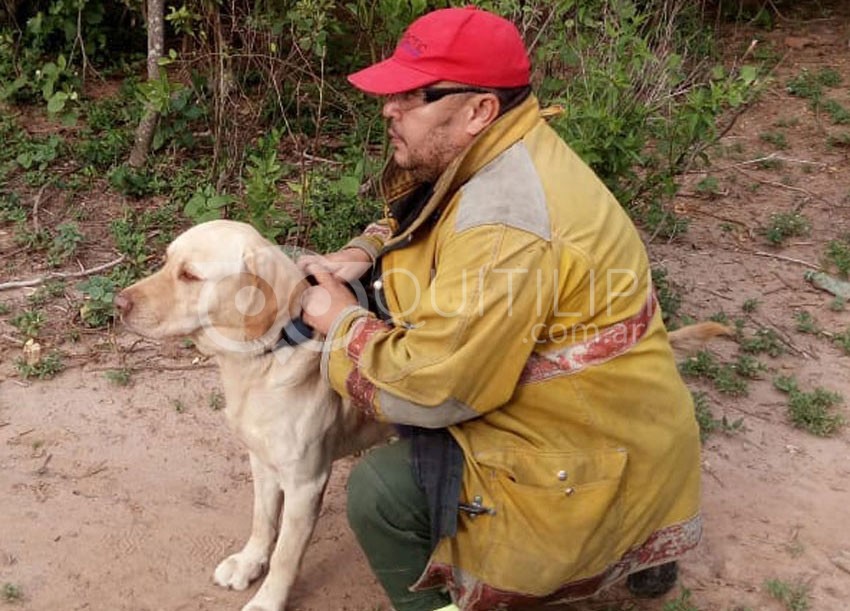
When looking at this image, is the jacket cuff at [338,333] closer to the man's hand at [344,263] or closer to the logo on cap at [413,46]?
the man's hand at [344,263]

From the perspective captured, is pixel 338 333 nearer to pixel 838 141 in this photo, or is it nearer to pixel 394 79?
pixel 394 79

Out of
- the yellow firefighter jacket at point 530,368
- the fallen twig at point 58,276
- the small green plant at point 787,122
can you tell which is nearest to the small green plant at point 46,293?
the fallen twig at point 58,276

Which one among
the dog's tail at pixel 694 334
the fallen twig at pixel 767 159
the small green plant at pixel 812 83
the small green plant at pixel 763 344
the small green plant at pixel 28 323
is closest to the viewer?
the dog's tail at pixel 694 334

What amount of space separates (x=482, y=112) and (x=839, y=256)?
3.92 m

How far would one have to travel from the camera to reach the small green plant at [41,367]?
14.5 ft

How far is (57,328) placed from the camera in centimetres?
473

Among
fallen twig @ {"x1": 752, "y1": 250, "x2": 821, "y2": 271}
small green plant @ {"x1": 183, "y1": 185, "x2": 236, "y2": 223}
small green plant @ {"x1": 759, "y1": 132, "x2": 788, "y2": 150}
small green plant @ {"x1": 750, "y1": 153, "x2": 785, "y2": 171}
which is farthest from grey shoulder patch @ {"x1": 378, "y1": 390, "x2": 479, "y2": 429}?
small green plant @ {"x1": 759, "y1": 132, "x2": 788, "y2": 150}

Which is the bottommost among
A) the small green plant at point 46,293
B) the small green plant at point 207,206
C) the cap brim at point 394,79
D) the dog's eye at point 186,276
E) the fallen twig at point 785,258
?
the fallen twig at point 785,258

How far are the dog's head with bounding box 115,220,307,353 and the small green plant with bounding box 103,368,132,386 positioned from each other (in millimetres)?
1547

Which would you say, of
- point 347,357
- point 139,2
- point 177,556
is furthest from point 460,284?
point 139,2

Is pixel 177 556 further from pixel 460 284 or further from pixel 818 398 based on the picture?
pixel 818 398

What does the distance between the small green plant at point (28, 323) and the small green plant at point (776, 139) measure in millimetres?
5303

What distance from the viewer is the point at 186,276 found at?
296 cm

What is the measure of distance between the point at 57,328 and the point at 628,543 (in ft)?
9.64
